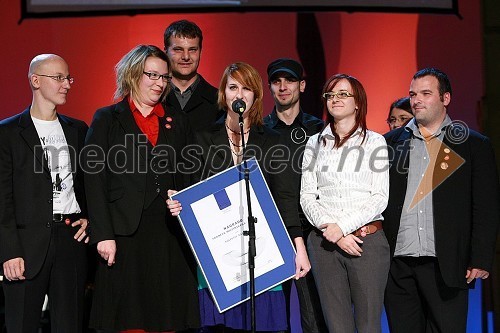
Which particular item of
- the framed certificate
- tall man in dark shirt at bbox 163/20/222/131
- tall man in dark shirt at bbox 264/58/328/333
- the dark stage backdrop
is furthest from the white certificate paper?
the dark stage backdrop

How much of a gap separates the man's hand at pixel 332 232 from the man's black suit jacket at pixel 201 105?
1.12 m

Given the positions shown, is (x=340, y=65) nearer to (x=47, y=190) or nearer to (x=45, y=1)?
(x=45, y=1)

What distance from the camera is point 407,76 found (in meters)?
5.64

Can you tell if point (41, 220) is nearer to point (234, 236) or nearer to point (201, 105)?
point (234, 236)

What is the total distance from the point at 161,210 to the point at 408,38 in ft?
9.20

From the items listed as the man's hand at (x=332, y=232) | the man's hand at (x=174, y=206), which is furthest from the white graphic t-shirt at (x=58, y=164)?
the man's hand at (x=332, y=232)

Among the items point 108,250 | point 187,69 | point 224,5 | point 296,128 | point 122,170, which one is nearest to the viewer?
point 108,250

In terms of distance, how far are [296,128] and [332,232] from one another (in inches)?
41.8

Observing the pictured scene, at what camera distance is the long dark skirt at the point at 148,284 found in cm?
366

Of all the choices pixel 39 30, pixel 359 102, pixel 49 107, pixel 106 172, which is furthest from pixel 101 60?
pixel 359 102

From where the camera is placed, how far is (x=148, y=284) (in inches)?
146

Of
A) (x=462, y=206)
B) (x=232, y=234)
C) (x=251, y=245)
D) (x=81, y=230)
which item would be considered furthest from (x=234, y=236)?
(x=462, y=206)

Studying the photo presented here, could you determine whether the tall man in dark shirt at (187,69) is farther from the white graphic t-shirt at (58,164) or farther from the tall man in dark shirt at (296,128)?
the white graphic t-shirt at (58,164)

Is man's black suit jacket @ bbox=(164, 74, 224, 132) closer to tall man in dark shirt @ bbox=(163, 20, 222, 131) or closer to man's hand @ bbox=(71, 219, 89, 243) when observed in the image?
tall man in dark shirt @ bbox=(163, 20, 222, 131)
